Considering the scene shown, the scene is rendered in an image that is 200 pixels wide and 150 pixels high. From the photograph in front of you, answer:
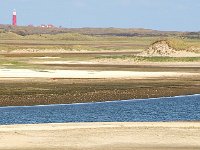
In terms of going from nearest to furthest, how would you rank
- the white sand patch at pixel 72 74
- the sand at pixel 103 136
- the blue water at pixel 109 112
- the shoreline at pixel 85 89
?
the sand at pixel 103 136
the blue water at pixel 109 112
the shoreline at pixel 85 89
the white sand patch at pixel 72 74

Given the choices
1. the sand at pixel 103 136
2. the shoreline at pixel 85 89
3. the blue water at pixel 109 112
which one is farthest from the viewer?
the shoreline at pixel 85 89

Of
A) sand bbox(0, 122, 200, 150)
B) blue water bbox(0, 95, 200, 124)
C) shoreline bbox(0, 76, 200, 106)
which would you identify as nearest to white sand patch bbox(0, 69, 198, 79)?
shoreline bbox(0, 76, 200, 106)

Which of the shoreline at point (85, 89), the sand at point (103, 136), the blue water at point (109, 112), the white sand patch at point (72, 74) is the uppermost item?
the sand at point (103, 136)

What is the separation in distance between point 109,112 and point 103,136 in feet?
A: 35.6

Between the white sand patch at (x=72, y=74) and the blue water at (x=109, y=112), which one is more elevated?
the blue water at (x=109, y=112)

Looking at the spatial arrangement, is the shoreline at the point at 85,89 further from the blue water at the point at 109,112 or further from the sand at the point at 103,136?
the sand at the point at 103,136

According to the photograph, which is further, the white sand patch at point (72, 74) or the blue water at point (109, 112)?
the white sand patch at point (72, 74)

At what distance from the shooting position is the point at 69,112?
37.0 metres

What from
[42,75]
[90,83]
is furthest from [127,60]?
[90,83]

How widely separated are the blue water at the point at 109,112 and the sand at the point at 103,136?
408 centimetres

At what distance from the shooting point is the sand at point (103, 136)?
79.3 ft

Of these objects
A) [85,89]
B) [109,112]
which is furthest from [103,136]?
[85,89]

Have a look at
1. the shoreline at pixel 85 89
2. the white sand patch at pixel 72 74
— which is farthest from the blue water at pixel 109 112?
the white sand patch at pixel 72 74

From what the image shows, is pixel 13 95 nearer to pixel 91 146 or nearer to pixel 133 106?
pixel 133 106
